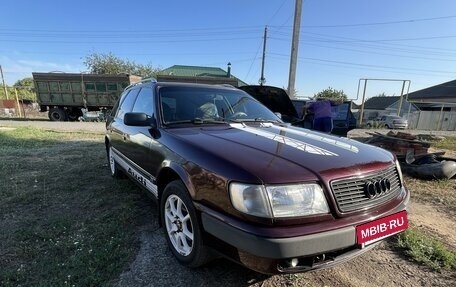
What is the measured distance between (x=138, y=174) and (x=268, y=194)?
2224 mm

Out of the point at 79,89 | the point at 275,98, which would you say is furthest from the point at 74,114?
the point at 275,98

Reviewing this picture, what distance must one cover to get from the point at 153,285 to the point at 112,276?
0.36 m

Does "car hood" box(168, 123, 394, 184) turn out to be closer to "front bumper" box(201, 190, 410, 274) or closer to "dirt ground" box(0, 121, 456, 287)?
"front bumper" box(201, 190, 410, 274)

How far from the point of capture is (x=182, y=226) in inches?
103

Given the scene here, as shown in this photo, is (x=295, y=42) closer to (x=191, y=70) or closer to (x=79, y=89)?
(x=79, y=89)

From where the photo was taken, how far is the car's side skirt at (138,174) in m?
3.21

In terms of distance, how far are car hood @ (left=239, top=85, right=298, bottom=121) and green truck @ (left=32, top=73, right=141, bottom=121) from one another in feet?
46.3

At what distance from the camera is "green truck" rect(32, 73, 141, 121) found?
18734 mm

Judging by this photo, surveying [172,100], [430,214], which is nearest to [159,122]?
[172,100]

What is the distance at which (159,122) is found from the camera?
316 cm

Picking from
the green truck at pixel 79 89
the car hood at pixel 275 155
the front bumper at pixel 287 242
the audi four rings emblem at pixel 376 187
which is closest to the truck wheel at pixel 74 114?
the green truck at pixel 79 89

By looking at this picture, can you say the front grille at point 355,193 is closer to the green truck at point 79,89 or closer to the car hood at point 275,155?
the car hood at point 275,155

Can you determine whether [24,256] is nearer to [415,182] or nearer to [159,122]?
[159,122]

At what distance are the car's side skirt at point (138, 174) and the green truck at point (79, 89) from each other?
15267mm
